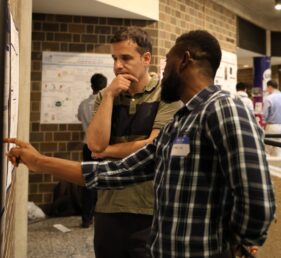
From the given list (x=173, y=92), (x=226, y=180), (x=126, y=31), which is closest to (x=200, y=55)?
(x=173, y=92)

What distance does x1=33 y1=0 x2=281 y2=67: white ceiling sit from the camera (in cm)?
477

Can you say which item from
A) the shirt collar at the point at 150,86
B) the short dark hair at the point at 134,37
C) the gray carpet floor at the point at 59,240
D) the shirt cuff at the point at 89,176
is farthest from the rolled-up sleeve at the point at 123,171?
the gray carpet floor at the point at 59,240

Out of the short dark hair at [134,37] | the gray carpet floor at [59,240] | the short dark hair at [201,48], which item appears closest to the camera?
the short dark hair at [201,48]

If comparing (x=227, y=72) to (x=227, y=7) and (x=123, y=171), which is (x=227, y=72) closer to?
(x=227, y=7)

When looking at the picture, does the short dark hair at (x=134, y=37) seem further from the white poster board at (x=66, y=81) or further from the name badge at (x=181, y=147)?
the white poster board at (x=66, y=81)

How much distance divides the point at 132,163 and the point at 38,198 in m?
4.08

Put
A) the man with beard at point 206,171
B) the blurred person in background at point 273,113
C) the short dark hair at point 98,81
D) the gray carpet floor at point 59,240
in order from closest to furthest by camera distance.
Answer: the man with beard at point 206,171
the gray carpet floor at point 59,240
the short dark hair at point 98,81
the blurred person in background at point 273,113

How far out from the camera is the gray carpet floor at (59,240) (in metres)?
3.78

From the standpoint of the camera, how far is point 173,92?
1.31 meters

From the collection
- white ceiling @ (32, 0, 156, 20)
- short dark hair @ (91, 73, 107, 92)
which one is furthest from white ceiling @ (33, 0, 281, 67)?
short dark hair @ (91, 73, 107, 92)

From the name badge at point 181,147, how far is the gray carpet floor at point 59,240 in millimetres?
2807

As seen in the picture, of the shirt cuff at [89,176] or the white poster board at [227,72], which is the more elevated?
the white poster board at [227,72]

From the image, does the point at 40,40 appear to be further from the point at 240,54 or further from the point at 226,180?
the point at 240,54

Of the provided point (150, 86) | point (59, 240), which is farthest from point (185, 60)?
point (59, 240)
